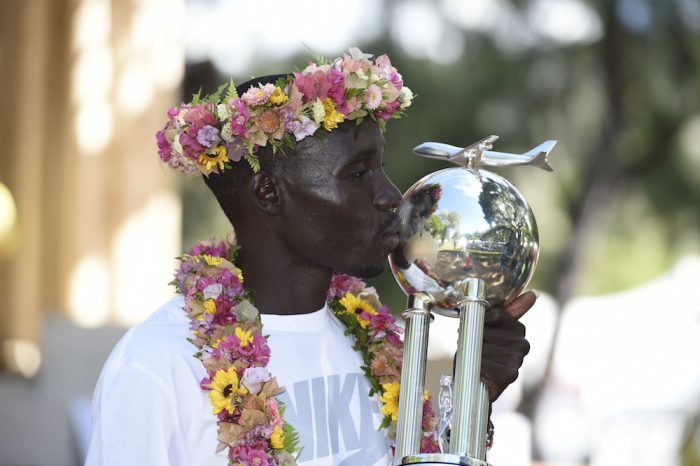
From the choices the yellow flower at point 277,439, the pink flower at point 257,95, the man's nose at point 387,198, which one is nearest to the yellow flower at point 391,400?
the yellow flower at point 277,439

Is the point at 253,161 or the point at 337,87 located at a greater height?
the point at 337,87

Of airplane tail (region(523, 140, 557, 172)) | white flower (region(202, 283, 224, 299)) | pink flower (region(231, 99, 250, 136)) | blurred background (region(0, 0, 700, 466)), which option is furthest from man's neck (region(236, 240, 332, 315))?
blurred background (region(0, 0, 700, 466))

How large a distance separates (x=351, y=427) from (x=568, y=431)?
948 centimetres

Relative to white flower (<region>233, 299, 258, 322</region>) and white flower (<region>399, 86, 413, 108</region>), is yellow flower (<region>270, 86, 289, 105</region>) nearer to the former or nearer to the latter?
white flower (<region>399, 86, 413, 108</region>)

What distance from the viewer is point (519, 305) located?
9.59 feet

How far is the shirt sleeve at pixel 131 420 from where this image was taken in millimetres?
2727

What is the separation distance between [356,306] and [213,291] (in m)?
0.52

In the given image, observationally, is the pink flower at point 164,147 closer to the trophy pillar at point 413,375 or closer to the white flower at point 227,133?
the white flower at point 227,133

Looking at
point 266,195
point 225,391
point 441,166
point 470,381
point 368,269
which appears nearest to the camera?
point 470,381

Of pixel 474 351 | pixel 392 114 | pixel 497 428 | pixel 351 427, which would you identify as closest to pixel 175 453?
pixel 351 427

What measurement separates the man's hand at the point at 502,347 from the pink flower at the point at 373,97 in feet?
2.10

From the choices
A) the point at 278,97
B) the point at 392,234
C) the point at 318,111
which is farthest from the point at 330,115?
the point at 392,234

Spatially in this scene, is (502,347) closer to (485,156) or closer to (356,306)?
(485,156)

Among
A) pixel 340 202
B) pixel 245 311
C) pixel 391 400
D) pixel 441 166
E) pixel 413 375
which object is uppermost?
pixel 441 166
